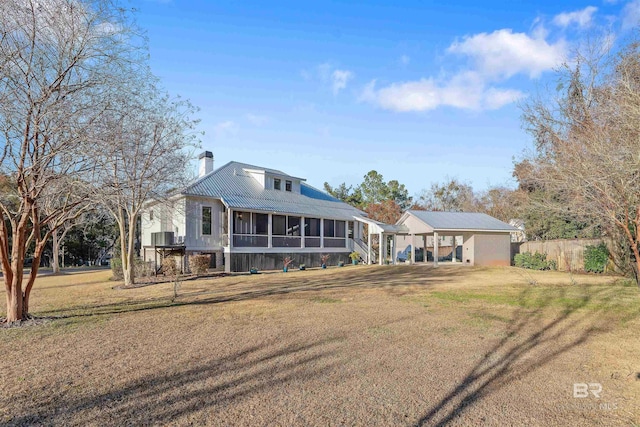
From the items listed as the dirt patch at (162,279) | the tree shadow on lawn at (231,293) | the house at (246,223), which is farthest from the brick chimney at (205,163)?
the tree shadow on lawn at (231,293)

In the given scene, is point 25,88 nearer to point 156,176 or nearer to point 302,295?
point 156,176

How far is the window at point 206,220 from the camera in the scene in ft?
67.6

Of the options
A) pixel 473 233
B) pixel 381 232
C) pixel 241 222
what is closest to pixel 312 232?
pixel 381 232

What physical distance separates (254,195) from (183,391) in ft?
64.2

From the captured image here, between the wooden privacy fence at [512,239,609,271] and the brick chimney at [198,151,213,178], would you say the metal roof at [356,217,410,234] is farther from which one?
the brick chimney at [198,151,213,178]

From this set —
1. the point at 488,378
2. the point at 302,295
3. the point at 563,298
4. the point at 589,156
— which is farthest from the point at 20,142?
the point at 589,156

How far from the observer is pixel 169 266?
62.8 ft

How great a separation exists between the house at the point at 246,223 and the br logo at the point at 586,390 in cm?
1586

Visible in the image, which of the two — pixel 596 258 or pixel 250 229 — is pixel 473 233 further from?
pixel 250 229

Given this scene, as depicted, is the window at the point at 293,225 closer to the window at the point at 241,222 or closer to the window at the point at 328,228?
the window at the point at 328,228

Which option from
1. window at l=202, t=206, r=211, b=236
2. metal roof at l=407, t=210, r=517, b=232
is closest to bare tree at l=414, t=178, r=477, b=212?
metal roof at l=407, t=210, r=517, b=232

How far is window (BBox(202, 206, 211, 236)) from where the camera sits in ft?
67.6

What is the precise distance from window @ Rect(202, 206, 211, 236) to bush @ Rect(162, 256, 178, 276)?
7.16ft

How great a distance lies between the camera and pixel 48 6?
7.55 meters
